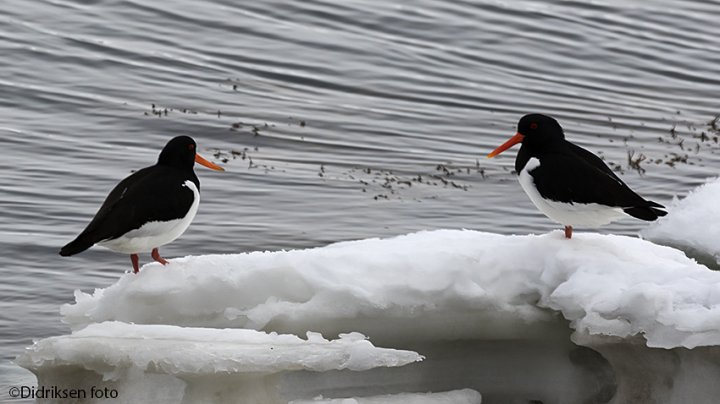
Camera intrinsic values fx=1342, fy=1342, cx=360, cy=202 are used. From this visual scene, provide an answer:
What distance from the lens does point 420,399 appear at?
8.26m

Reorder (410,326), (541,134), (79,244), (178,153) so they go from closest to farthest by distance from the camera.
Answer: (79,244)
(410,326)
(178,153)
(541,134)

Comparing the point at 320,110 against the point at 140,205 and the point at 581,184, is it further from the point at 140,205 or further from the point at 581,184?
the point at 140,205

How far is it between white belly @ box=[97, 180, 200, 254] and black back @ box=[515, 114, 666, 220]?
7.46 ft

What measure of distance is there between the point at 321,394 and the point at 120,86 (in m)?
12.9

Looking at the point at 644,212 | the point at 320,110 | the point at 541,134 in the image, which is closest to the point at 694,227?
the point at 541,134

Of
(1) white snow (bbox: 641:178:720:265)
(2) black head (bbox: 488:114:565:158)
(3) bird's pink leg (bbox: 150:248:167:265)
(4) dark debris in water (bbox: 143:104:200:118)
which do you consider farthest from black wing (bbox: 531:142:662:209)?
(4) dark debris in water (bbox: 143:104:200:118)

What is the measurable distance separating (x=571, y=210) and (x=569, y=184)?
0.19 m

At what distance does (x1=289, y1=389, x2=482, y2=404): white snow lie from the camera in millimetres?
7965

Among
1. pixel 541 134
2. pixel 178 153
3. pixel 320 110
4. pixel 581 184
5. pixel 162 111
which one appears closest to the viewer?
pixel 581 184

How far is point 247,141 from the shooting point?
57.9 feet

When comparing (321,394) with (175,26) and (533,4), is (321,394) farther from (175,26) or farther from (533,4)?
(533,4)

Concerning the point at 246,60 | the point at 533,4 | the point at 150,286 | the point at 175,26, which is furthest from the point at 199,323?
the point at 533,4

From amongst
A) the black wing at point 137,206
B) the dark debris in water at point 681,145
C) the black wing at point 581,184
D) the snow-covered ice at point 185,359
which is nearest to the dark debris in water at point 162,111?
the dark debris in water at point 681,145

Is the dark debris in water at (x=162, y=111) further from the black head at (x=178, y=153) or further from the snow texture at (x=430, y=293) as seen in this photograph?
the snow texture at (x=430, y=293)
